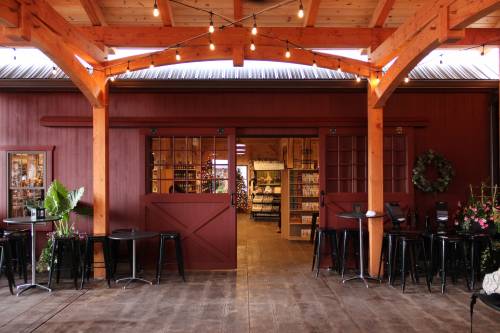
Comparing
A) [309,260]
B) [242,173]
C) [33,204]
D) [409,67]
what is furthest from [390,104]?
[242,173]

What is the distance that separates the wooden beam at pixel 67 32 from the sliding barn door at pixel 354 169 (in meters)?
3.72

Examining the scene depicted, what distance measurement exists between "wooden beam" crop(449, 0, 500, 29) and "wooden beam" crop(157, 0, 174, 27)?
140 inches

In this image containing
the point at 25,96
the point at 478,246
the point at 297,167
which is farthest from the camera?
the point at 297,167

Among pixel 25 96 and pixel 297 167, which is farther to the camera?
pixel 297 167

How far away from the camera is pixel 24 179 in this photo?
25.0 ft

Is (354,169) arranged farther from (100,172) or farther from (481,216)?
(100,172)

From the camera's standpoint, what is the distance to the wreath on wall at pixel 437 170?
7484mm

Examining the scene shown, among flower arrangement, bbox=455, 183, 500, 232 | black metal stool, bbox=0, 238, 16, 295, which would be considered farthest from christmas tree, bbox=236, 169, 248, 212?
black metal stool, bbox=0, 238, 16, 295

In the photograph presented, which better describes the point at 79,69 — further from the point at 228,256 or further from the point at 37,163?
the point at 228,256

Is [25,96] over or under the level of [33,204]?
over

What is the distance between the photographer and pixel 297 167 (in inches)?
423

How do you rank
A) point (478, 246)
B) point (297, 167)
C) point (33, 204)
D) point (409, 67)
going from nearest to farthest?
point (409, 67) → point (478, 246) → point (33, 204) → point (297, 167)

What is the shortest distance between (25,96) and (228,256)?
4263mm

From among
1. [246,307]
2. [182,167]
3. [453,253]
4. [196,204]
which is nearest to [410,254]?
[453,253]
